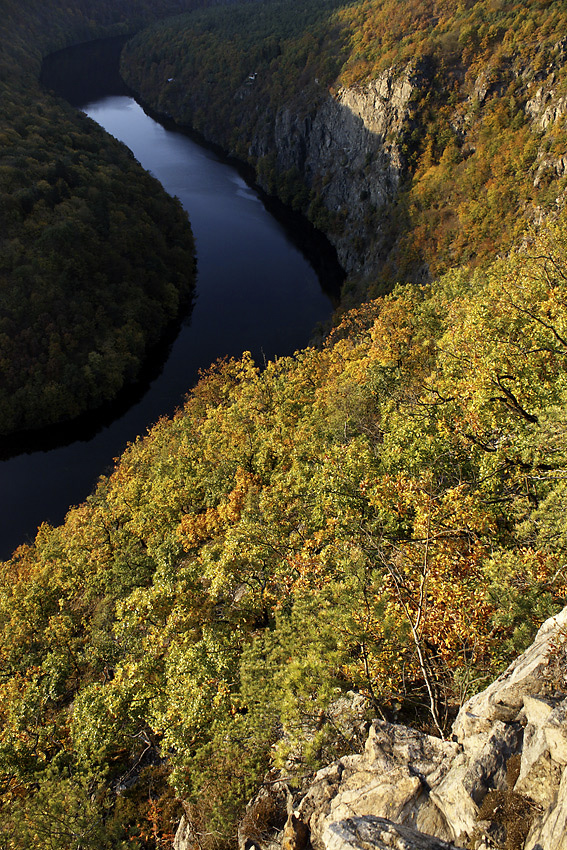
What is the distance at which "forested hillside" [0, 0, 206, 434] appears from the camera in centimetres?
7212

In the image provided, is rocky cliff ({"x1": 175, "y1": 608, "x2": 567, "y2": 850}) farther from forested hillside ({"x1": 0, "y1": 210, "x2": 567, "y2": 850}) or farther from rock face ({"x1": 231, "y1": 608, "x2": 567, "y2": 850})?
forested hillside ({"x1": 0, "y1": 210, "x2": 567, "y2": 850})

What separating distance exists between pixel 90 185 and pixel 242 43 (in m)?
117

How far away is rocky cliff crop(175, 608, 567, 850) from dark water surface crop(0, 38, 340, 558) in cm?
5334

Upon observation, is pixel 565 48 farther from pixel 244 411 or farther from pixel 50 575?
pixel 50 575

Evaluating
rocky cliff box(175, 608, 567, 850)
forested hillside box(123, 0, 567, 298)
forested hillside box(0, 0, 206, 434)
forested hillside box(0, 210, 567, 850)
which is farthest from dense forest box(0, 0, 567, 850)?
forested hillside box(123, 0, 567, 298)

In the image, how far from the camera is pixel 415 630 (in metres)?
13.2

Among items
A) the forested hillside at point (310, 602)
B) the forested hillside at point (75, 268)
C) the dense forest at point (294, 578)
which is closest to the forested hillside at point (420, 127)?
the forested hillside at point (75, 268)

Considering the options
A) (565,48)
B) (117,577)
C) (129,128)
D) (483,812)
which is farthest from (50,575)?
(129,128)

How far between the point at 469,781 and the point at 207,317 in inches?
3424

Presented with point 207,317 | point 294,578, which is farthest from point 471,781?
point 207,317

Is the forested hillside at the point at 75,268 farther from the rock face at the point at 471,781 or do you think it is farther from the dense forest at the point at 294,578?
the rock face at the point at 471,781

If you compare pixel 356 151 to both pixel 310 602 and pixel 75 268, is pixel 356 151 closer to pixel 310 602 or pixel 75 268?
pixel 75 268

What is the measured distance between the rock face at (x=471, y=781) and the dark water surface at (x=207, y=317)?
53.2 meters

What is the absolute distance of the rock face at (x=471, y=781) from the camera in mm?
8750
